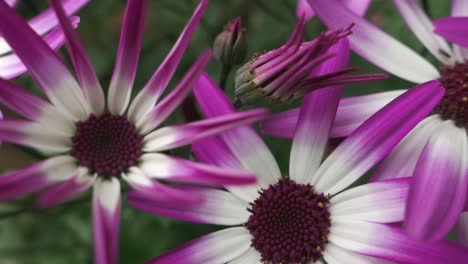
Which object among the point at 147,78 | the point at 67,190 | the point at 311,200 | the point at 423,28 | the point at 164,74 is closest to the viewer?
the point at 67,190

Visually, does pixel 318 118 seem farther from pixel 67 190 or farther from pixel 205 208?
pixel 67 190

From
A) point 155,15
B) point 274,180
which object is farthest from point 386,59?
point 155,15

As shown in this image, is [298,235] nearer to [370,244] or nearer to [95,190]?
[370,244]

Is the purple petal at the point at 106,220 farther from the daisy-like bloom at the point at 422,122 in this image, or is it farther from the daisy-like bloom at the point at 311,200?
the daisy-like bloom at the point at 422,122

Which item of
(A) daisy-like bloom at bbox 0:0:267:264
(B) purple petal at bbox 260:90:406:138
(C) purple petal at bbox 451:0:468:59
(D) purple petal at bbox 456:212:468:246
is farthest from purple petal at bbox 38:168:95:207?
(C) purple petal at bbox 451:0:468:59

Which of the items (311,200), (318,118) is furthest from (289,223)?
(318,118)
